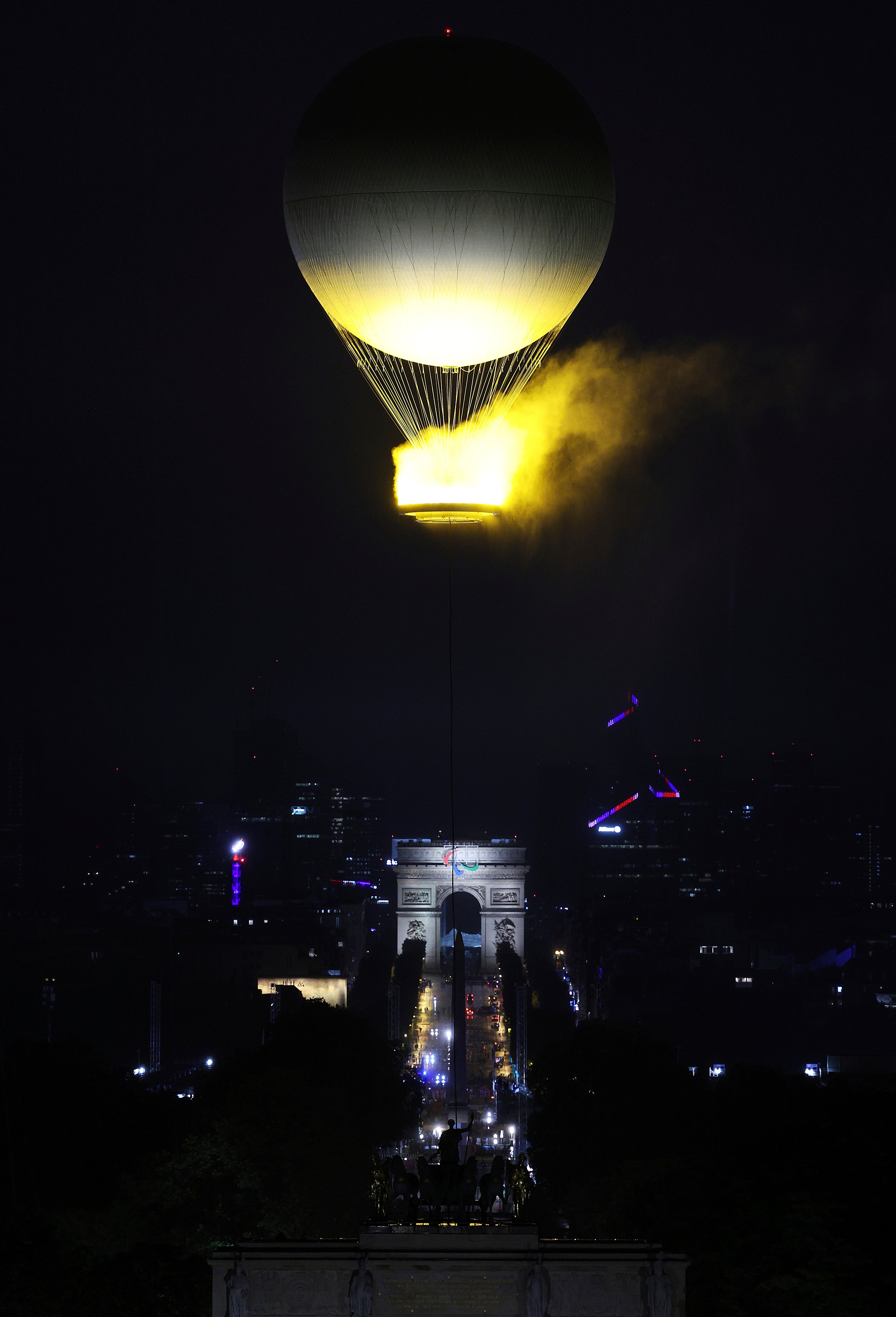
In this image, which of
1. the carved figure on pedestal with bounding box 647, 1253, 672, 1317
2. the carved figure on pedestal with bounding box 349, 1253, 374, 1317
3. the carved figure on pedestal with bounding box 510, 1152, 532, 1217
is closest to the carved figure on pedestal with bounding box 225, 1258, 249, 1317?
the carved figure on pedestal with bounding box 349, 1253, 374, 1317

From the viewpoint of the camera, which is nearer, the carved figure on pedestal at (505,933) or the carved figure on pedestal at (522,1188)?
the carved figure on pedestal at (522,1188)

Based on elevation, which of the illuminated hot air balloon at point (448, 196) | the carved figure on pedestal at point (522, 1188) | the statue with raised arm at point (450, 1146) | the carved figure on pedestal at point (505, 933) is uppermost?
the illuminated hot air balloon at point (448, 196)

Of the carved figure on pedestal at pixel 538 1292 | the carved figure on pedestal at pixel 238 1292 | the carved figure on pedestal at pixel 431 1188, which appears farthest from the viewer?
the carved figure on pedestal at pixel 431 1188

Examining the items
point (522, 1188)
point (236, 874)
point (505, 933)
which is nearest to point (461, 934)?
point (505, 933)

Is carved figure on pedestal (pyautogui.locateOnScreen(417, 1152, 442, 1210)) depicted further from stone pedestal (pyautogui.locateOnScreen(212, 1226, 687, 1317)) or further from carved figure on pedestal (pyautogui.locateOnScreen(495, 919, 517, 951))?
carved figure on pedestal (pyautogui.locateOnScreen(495, 919, 517, 951))

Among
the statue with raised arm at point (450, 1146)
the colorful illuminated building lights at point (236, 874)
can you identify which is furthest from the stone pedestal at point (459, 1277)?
the colorful illuminated building lights at point (236, 874)

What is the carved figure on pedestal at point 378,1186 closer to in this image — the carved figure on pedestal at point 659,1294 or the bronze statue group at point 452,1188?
the bronze statue group at point 452,1188
